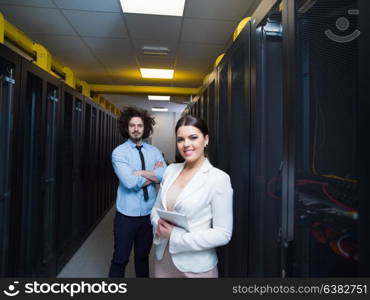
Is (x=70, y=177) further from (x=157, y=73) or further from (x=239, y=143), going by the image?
(x=157, y=73)

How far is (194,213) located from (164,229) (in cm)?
16

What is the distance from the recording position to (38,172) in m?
1.87

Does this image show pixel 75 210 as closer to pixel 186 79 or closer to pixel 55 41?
pixel 55 41

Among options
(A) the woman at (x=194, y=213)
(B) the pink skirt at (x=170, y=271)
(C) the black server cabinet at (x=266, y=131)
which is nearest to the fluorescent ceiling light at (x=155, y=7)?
(C) the black server cabinet at (x=266, y=131)

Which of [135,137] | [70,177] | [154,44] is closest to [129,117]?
[135,137]

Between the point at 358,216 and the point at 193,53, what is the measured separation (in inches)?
122

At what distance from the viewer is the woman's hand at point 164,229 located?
105cm

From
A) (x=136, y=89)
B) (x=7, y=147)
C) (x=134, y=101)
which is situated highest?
(x=134, y=101)

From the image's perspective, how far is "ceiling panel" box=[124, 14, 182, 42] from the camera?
235 centimetres

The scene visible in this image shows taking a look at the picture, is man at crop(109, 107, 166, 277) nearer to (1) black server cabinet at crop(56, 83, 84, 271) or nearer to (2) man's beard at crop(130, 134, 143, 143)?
(2) man's beard at crop(130, 134, 143, 143)

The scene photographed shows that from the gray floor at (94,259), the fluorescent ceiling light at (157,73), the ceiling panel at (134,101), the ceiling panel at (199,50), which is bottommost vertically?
the gray floor at (94,259)

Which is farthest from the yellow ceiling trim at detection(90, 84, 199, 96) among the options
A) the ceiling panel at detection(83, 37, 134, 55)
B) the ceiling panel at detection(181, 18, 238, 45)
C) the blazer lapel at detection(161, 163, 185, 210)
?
the blazer lapel at detection(161, 163, 185, 210)

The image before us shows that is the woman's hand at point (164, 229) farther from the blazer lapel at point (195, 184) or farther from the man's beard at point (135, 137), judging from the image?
the man's beard at point (135, 137)

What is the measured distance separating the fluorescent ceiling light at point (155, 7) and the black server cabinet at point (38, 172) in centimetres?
90
